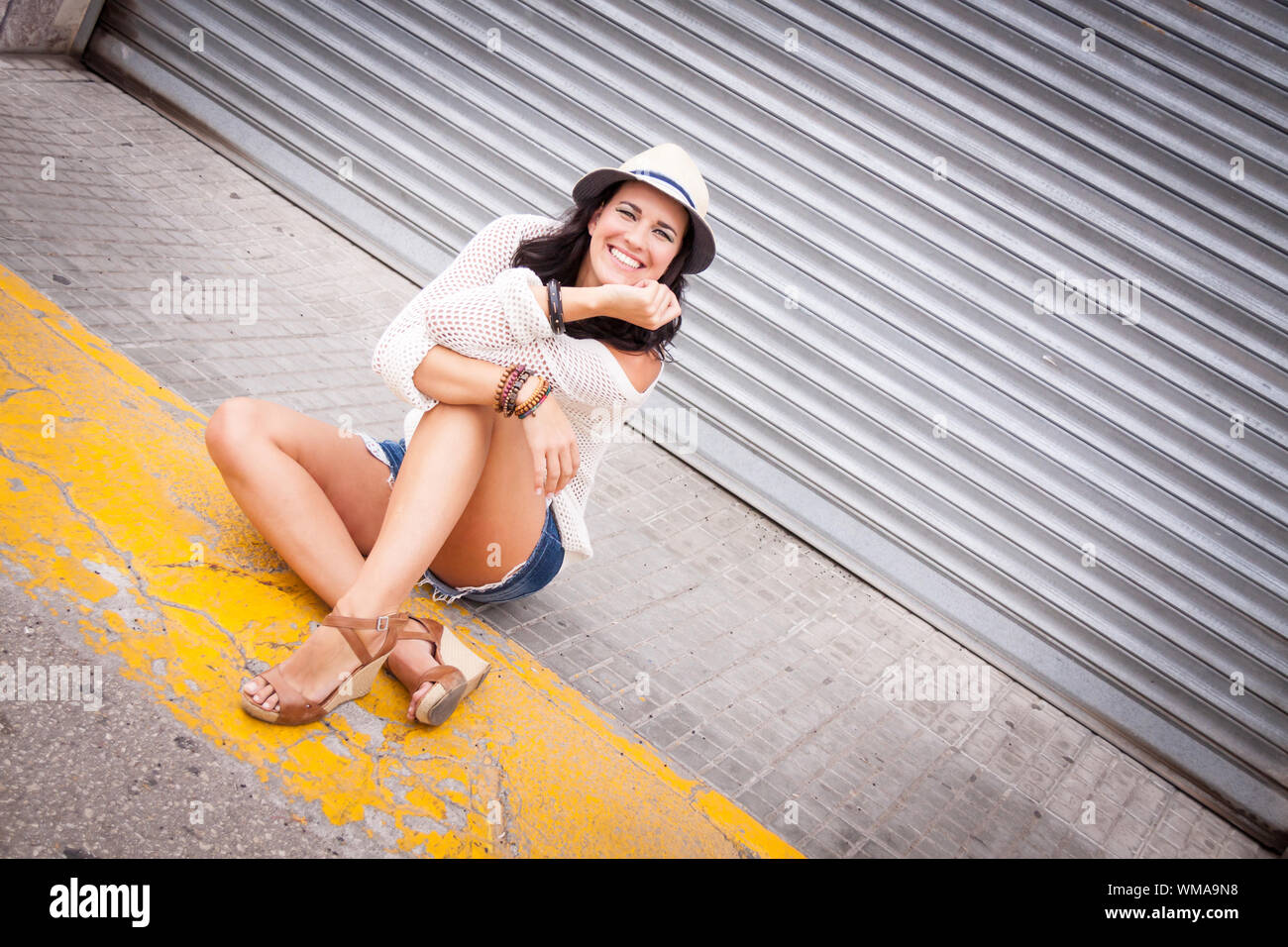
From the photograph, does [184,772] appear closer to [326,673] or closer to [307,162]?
[326,673]

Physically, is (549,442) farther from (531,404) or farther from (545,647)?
(545,647)

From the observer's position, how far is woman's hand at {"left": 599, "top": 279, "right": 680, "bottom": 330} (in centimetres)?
267

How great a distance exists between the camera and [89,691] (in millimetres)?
2344

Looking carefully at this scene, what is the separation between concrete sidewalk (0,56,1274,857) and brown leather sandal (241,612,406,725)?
0.23 feet

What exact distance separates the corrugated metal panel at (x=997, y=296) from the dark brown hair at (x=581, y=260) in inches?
83.3

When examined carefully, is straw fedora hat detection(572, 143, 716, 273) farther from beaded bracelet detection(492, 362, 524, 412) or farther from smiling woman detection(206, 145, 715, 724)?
beaded bracelet detection(492, 362, 524, 412)

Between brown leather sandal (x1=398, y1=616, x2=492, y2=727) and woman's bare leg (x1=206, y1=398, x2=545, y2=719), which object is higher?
woman's bare leg (x1=206, y1=398, x2=545, y2=719)

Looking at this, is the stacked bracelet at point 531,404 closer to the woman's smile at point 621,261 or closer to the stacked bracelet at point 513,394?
the stacked bracelet at point 513,394

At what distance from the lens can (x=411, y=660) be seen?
107 inches

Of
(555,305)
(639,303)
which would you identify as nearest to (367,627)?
(555,305)

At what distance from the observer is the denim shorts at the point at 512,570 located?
9.73 ft

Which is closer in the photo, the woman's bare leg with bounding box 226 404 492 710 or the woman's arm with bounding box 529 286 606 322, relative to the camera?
the woman's bare leg with bounding box 226 404 492 710

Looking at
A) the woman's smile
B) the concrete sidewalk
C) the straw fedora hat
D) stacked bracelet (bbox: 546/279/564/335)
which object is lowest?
the concrete sidewalk

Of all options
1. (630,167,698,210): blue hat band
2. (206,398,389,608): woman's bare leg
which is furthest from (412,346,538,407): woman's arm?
(630,167,698,210): blue hat band
